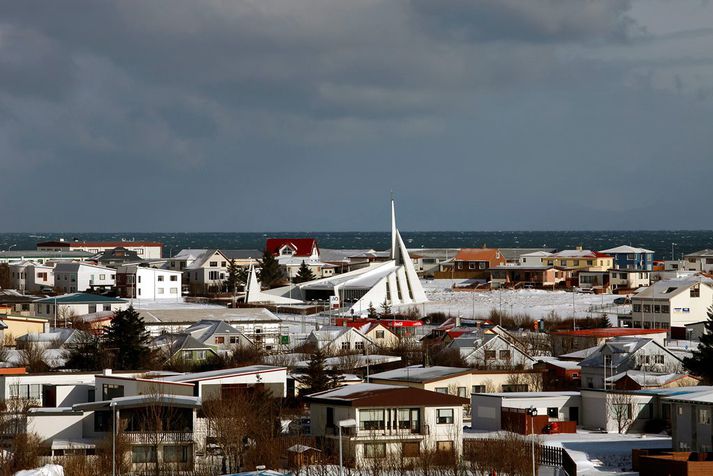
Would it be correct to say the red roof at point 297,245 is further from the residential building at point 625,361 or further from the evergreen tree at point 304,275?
the residential building at point 625,361

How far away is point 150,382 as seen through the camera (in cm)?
3028

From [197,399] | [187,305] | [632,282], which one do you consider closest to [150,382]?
[197,399]

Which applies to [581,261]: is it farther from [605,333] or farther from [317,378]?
[317,378]

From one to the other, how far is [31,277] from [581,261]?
33.1 metres

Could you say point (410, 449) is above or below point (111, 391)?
below

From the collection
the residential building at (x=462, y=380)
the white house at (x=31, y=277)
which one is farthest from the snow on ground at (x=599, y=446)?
the white house at (x=31, y=277)

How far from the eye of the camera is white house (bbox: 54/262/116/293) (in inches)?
3001

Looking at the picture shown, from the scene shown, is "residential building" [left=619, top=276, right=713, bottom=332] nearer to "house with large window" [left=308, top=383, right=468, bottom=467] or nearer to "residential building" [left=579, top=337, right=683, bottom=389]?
"residential building" [left=579, top=337, right=683, bottom=389]

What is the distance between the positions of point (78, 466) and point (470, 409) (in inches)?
463

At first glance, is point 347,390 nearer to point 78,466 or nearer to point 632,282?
point 78,466

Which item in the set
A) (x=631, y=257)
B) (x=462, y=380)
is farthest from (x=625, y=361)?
(x=631, y=257)

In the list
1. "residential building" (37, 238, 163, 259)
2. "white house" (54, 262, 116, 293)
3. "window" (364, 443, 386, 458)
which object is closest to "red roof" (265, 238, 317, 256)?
"residential building" (37, 238, 163, 259)

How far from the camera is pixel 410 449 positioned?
26.9 metres

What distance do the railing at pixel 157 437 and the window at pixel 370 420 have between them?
3.25m
